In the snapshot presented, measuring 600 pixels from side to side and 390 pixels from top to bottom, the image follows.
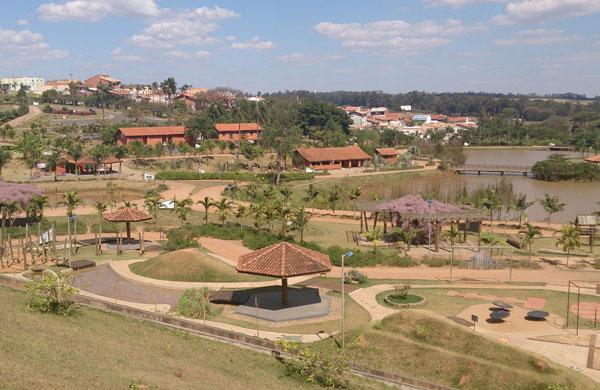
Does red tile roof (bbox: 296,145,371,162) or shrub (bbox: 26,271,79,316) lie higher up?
red tile roof (bbox: 296,145,371,162)

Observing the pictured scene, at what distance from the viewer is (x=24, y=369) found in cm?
1350

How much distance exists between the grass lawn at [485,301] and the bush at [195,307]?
8.75 metres

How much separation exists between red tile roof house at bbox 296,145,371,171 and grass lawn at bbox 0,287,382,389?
6174cm

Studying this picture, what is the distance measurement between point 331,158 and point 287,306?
57.9 m

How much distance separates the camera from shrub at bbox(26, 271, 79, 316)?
20156 millimetres

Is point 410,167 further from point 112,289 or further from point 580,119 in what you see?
point 580,119

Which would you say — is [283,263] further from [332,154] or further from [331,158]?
[332,154]

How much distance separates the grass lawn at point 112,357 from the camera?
13.9 metres

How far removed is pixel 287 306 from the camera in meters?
27.6

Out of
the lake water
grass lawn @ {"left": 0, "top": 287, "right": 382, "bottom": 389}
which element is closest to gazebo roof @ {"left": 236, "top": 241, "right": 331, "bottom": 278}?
grass lawn @ {"left": 0, "top": 287, "right": 382, "bottom": 389}

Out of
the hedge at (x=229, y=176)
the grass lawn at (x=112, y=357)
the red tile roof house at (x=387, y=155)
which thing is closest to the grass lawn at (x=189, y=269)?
the grass lawn at (x=112, y=357)

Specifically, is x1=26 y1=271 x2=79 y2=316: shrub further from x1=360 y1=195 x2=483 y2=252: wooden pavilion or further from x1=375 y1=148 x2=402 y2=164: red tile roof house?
x1=375 y1=148 x2=402 y2=164: red tile roof house

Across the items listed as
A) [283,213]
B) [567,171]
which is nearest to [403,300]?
[283,213]

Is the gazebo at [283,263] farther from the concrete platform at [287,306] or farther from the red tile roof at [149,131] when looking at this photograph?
the red tile roof at [149,131]
